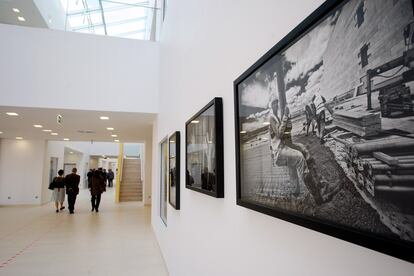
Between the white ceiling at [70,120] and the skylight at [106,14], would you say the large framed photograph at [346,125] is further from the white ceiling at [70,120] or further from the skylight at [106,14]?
the skylight at [106,14]

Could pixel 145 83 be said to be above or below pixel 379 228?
above

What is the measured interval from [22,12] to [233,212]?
428 inches

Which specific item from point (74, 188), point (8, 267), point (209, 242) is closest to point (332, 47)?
point (209, 242)

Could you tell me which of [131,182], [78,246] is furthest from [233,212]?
[131,182]

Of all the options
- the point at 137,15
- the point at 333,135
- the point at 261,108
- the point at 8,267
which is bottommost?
the point at 8,267

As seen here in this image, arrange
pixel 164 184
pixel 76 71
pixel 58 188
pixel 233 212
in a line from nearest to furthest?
pixel 233 212 < pixel 164 184 < pixel 76 71 < pixel 58 188

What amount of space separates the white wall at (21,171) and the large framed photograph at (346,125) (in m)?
11.9

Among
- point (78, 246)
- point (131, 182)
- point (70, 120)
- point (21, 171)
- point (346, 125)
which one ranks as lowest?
point (78, 246)

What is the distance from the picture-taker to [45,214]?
8438 mm

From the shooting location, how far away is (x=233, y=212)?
1.46 metres

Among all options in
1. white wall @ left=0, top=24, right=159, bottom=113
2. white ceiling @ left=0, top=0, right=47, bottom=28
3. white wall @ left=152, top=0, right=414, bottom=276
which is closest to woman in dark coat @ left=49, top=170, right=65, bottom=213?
white wall @ left=0, top=24, right=159, bottom=113

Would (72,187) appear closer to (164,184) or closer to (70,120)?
(70,120)

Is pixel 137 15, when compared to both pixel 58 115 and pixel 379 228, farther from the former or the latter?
pixel 379 228

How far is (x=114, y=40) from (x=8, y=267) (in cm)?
461
